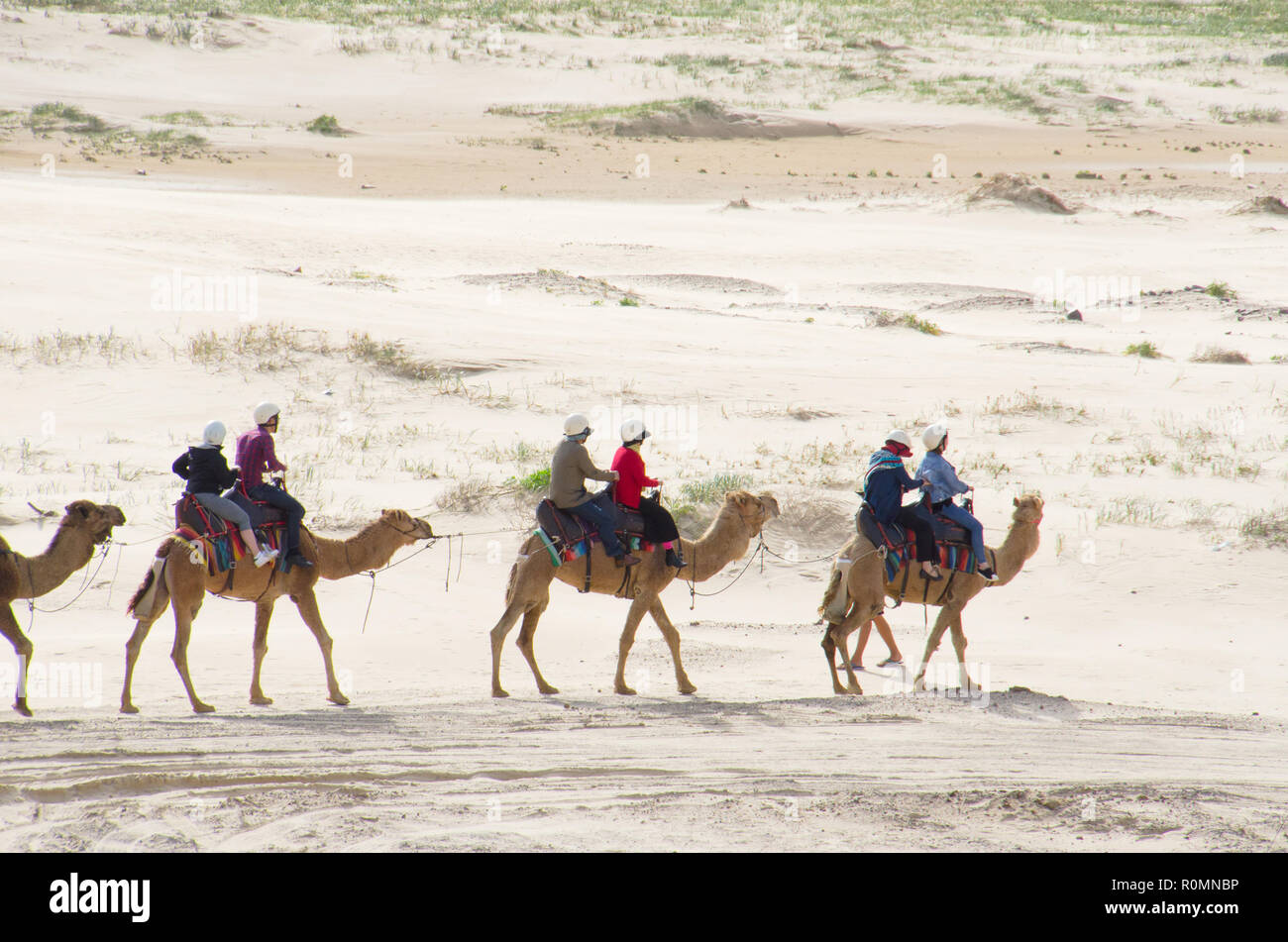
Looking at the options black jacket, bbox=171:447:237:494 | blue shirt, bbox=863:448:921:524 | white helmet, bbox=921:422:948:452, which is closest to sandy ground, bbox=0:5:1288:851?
blue shirt, bbox=863:448:921:524

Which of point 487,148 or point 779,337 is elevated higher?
point 487,148

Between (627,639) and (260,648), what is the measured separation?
3123mm

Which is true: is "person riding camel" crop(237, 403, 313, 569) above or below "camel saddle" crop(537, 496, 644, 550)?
above

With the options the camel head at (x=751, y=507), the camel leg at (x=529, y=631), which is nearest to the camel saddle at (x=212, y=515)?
the camel leg at (x=529, y=631)

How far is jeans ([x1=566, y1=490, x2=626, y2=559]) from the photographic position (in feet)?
37.5

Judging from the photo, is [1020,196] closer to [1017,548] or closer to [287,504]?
[1017,548]

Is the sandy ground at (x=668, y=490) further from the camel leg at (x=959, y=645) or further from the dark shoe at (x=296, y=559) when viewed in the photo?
the dark shoe at (x=296, y=559)

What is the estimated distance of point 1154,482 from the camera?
17.7 meters

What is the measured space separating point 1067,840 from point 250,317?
1940cm

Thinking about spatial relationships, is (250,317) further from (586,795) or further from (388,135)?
(388,135)

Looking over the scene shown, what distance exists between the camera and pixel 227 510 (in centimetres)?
1070

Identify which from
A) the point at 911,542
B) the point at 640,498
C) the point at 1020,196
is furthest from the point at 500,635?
the point at 1020,196

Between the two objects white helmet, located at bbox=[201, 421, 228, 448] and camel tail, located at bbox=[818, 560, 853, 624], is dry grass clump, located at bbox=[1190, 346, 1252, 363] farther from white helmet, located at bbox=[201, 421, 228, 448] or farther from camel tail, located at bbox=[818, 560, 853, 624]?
white helmet, located at bbox=[201, 421, 228, 448]
